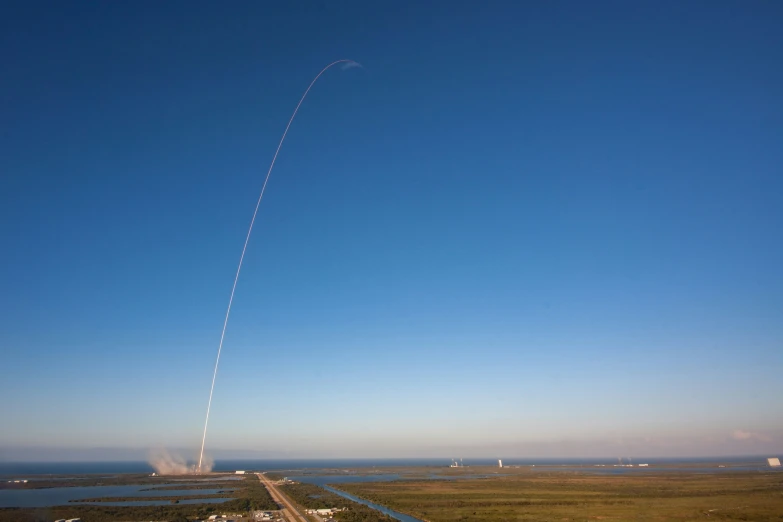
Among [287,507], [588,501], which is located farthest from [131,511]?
[588,501]

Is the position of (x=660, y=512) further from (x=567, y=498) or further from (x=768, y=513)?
(x=567, y=498)

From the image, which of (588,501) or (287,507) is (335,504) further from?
(588,501)

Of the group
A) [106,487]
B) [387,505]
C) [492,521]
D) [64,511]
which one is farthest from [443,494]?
[106,487]

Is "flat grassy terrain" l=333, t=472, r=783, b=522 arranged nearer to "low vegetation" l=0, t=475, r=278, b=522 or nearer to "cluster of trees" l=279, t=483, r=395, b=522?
"cluster of trees" l=279, t=483, r=395, b=522

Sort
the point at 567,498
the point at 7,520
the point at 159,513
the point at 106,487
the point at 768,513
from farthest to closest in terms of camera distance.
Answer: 1. the point at 106,487
2. the point at 567,498
3. the point at 159,513
4. the point at 768,513
5. the point at 7,520

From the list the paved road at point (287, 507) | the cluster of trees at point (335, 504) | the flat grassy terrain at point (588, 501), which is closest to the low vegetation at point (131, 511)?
the paved road at point (287, 507)

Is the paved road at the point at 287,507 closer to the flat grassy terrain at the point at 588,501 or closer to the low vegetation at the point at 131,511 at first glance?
the low vegetation at the point at 131,511
